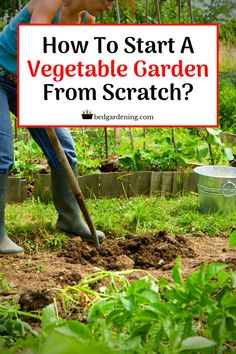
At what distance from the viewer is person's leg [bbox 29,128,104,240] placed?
12.9 ft

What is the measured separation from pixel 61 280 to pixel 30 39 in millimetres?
1517

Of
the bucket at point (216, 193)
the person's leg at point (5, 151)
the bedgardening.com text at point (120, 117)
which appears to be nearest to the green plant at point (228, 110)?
the bucket at point (216, 193)

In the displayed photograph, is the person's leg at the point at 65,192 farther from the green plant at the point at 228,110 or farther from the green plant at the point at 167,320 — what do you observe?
the green plant at the point at 228,110

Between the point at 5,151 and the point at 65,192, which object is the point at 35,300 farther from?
the point at 65,192

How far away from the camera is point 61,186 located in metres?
4.07

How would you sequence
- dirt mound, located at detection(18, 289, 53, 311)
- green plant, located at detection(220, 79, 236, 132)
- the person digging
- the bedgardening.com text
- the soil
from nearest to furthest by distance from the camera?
dirt mound, located at detection(18, 289, 53, 311), the soil, the person digging, the bedgardening.com text, green plant, located at detection(220, 79, 236, 132)

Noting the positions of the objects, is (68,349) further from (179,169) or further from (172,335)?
(179,169)

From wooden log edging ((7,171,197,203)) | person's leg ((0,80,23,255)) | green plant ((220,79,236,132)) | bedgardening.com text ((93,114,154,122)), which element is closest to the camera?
person's leg ((0,80,23,255))

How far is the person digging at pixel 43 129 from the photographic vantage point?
3.47 m

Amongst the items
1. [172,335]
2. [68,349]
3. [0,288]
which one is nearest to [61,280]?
[0,288]

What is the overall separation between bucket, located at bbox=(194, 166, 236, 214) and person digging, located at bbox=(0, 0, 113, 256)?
97cm

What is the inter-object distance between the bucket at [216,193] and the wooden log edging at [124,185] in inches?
18.6

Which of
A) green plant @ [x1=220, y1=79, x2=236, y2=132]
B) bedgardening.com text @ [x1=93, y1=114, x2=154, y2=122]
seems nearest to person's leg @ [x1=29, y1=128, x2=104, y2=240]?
bedgardening.com text @ [x1=93, y1=114, x2=154, y2=122]

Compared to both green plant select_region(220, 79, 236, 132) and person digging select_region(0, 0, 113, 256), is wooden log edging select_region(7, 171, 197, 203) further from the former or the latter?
green plant select_region(220, 79, 236, 132)
